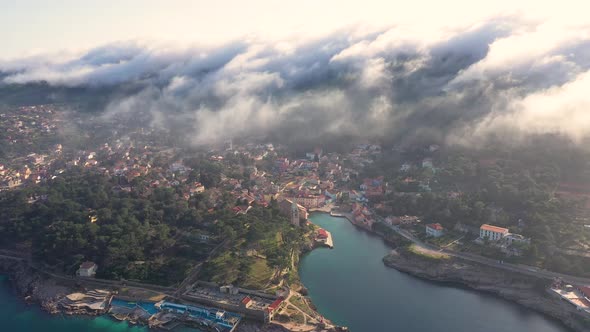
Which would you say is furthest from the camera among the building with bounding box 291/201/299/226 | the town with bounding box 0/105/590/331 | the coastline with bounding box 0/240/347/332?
the building with bounding box 291/201/299/226

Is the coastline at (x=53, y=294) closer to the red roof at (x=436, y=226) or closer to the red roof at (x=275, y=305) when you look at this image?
the red roof at (x=275, y=305)

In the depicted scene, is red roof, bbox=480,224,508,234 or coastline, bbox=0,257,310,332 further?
red roof, bbox=480,224,508,234

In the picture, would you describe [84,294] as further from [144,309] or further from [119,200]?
[119,200]

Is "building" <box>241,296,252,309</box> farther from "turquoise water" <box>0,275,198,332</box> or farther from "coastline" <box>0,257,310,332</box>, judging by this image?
"turquoise water" <box>0,275,198,332</box>

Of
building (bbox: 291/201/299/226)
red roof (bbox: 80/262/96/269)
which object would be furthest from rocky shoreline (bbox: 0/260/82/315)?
building (bbox: 291/201/299/226)

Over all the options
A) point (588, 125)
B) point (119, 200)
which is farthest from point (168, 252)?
point (588, 125)

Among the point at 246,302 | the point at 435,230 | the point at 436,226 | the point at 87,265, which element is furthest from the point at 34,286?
the point at 436,226

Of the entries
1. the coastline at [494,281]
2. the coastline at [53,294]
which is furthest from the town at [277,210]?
the coastline at [494,281]
